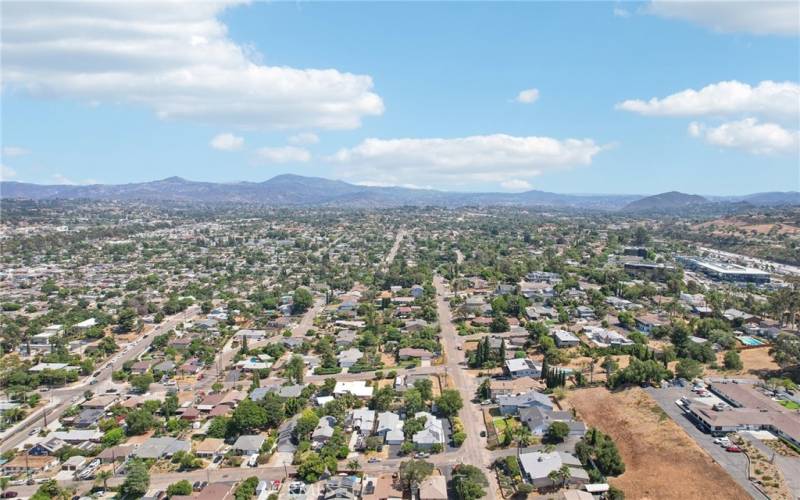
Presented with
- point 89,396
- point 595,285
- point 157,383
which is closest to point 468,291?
point 595,285

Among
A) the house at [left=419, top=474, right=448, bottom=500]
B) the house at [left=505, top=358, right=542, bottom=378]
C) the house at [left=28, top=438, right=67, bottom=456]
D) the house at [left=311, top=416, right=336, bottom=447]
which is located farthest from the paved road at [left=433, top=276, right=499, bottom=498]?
the house at [left=28, top=438, right=67, bottom=456]

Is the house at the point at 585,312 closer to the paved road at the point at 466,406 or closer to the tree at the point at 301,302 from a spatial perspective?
the paved road at the point at 466,406

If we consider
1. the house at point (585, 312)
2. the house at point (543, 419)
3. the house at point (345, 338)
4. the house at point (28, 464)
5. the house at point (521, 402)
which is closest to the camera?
the house at point (28, 464)

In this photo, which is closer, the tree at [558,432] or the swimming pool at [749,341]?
the tree at [558,432]

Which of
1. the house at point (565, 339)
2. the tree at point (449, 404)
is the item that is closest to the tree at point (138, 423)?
the tree at point (449, 404)

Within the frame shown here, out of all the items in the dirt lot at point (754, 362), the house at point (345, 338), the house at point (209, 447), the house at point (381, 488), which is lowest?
the house at point (209, 447)

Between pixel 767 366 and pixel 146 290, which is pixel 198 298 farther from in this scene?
pixel 767 366
